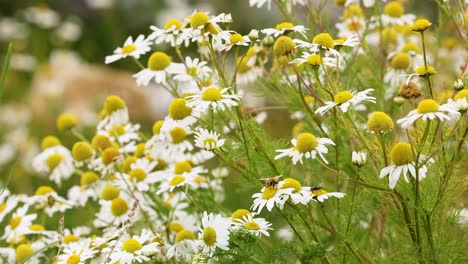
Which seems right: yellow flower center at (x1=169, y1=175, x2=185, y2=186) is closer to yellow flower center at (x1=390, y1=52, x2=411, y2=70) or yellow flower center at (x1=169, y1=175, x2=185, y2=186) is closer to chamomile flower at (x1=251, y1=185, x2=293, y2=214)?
chamomile flower at (x1=251, y1=185, x2=293, y2=214)

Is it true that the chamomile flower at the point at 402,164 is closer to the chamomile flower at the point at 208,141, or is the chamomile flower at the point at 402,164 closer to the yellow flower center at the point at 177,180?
the chamomile flower at the point at 208,141

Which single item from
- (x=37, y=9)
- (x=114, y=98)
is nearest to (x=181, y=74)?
(x=114, y=98)

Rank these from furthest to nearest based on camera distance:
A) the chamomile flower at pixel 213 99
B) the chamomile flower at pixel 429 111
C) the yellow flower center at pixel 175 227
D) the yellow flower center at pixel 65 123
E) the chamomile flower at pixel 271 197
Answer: the yellow flower center at pixel 65 123, the yellow flower center at pixel 175 227, the chamomile flower at pixel 213 99, the chamomile flower at pixel 271 197, the chamomile flower at pixel 429 111

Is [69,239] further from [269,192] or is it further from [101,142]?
[269,192]

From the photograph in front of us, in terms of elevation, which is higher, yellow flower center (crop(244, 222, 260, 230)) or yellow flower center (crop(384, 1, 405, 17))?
yellow flower center (crop(384, 1, 405, 17))

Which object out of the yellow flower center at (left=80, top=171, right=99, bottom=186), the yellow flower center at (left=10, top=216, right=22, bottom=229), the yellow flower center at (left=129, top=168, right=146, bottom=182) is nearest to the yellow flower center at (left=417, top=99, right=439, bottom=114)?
the yellow flower center at (left=129, top=168, right=146, bottom=182)

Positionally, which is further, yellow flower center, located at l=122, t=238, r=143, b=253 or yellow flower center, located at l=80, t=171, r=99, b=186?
yellow flower center, located at l=80, t=171, r=99, b=186

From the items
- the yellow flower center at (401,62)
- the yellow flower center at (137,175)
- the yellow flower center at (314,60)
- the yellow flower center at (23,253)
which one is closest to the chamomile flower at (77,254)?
the yellow flower center at (23,253)

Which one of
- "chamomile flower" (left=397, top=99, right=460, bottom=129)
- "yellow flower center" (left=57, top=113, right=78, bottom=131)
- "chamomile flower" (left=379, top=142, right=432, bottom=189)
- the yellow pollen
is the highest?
the yellow pollen
